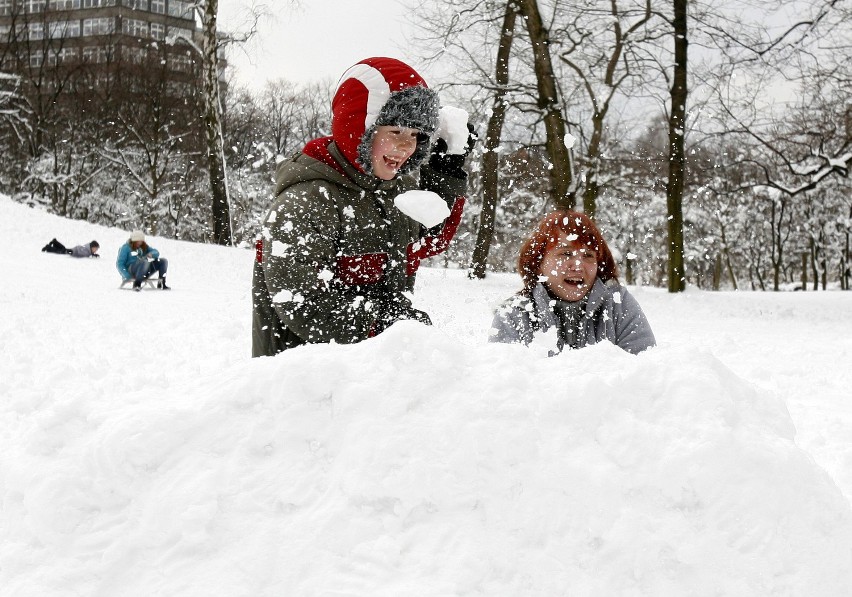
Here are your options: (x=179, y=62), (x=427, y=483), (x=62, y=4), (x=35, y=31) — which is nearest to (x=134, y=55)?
(x=179, y=62)

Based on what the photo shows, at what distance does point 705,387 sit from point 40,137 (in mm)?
34835

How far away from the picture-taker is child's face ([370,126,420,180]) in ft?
8.80

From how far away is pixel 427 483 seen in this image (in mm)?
1623

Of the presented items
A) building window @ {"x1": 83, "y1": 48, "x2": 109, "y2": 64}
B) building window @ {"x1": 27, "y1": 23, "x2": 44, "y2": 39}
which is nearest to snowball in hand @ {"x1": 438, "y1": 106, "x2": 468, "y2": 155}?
building window @ {"x1": 83, "y1": 48, "x2": 109, "y2": 64}

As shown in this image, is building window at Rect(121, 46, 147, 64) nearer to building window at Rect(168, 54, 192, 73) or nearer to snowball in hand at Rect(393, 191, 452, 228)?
building window at Rect(168, 54, 192, 73)

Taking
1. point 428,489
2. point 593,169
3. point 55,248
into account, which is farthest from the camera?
point 55,248

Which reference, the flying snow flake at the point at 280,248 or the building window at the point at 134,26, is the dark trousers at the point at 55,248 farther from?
the building window at the point at 134,26

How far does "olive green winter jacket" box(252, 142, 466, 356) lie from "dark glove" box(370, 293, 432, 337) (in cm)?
1

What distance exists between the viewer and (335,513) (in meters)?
1.58

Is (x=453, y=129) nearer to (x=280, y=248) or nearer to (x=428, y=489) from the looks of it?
(x=280, y=248)

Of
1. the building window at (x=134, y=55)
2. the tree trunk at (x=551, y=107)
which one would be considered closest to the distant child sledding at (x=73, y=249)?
the tree trunk at (x=551, y=107)

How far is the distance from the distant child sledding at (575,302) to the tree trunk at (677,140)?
12209 millimetres

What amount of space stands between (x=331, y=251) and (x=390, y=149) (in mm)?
487

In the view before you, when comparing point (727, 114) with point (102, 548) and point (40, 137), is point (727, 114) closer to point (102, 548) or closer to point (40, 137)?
point (102, 548)
